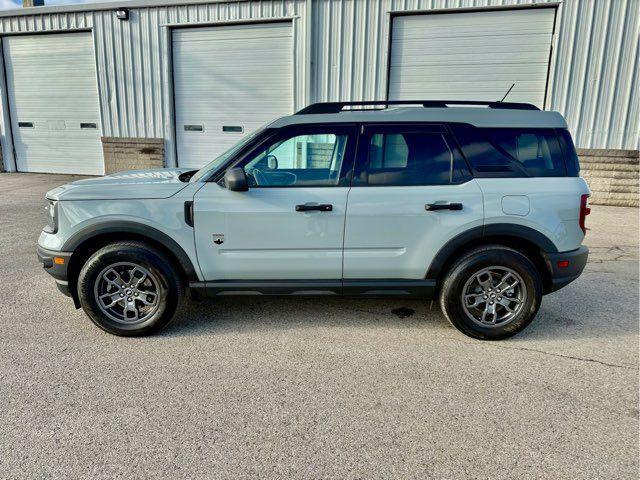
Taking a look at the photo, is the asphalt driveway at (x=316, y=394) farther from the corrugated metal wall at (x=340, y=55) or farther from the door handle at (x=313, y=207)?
the corrugated metal wall at (x=340, y=55)

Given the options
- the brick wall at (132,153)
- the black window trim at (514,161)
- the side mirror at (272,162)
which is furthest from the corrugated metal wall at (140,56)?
the black window trim at (514,161)

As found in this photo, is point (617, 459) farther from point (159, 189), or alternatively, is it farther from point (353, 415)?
point (159, 189)

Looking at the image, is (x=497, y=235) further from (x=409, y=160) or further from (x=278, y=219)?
(x=278, y=219)

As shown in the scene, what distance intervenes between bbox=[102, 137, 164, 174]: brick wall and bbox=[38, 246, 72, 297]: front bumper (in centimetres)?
918

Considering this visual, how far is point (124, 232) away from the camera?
3381mm

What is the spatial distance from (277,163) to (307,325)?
4.75 ft

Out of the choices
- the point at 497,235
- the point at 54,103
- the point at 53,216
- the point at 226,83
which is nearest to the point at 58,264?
the point at 53,216

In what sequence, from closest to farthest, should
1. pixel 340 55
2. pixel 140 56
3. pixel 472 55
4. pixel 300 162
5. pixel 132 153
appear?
pixel 300 162
pixel 472 55
pixel 340 55
pixel 140 56
pixel 132 153

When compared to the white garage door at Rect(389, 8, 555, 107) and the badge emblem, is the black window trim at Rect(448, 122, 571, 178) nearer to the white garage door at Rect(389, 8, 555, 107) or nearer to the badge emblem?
the badge emblem

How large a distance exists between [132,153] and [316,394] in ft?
38.1

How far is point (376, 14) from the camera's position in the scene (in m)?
9.81

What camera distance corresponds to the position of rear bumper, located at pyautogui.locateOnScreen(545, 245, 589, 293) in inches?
133

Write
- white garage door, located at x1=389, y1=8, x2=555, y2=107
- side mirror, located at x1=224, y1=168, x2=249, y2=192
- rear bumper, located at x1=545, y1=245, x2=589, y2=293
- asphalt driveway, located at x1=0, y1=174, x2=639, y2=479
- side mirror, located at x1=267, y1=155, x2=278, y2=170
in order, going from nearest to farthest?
asphalt driveway, located at x1=0, y1=174, x2=639, y2=479
side mirror, located at x1=224, y1=168, x2=249, y2=192
rear bumper, located at x1=545, y1=245, x2=589, y2=293
side mirror, located at x1=267, y1=155, x2=278, y2=170
white garage door, located at x1=389, y1=8, x2=555, y2=107

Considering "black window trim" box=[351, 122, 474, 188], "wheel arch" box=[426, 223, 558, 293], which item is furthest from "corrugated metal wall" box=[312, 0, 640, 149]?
"wheel arch" box=[426, 223, 558, 293]
